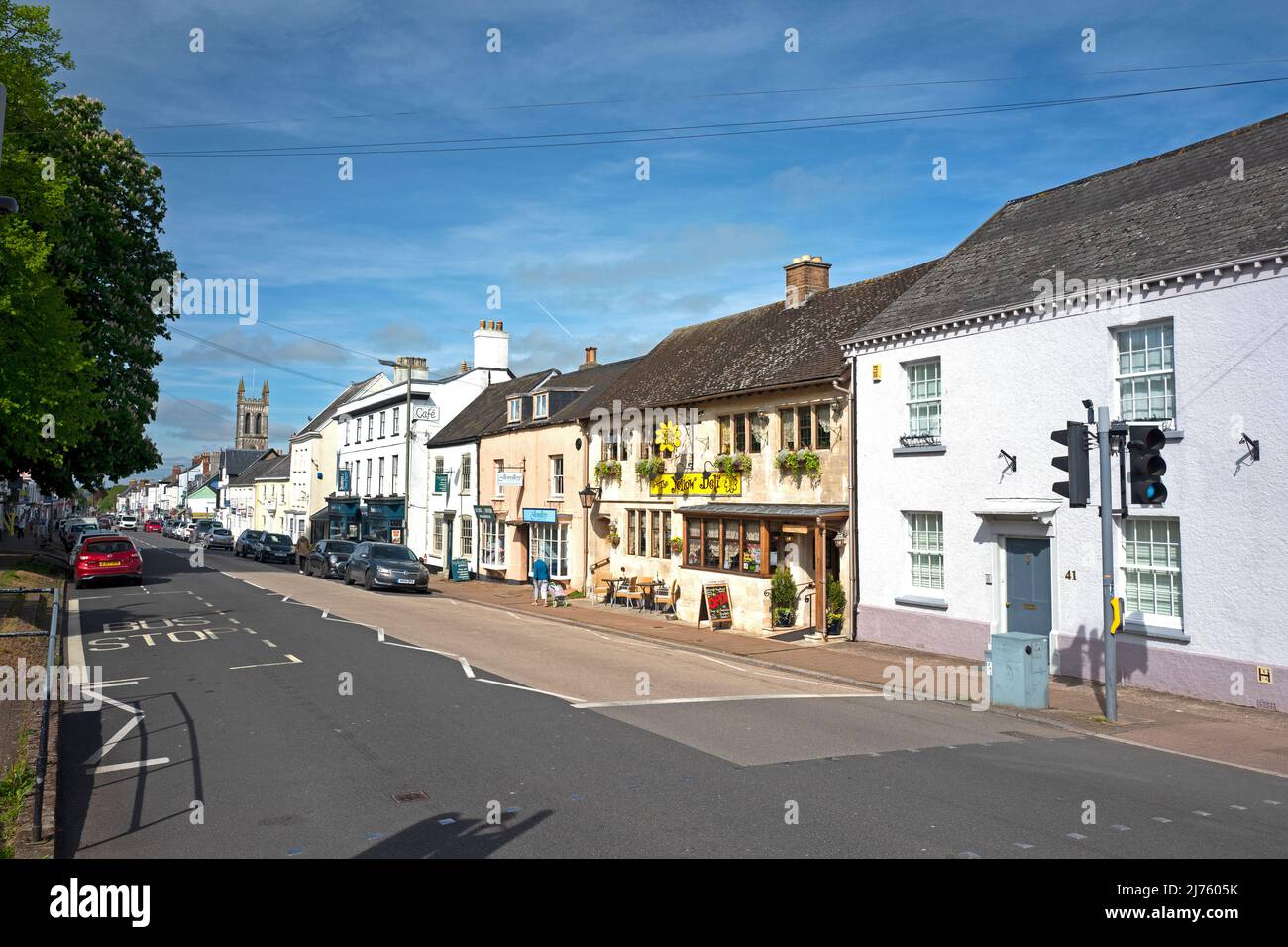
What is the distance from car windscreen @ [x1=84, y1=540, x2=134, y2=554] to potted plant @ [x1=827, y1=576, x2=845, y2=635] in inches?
884

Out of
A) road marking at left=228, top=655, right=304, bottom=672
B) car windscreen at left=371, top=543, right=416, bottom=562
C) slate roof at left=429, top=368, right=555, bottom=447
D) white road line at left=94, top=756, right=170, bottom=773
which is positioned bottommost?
road marking at left=228, top=655, right=304, bottom=672

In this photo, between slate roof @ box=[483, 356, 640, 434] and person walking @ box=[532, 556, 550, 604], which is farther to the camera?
slate roof @ box=[483, 356, 640, 434]

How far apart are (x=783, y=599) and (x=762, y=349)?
722 centimetres

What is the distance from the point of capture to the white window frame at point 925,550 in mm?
17625

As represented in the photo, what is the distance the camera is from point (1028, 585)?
624 inches

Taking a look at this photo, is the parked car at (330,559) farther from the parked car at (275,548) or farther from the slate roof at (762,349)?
the slate roof at (762,349)

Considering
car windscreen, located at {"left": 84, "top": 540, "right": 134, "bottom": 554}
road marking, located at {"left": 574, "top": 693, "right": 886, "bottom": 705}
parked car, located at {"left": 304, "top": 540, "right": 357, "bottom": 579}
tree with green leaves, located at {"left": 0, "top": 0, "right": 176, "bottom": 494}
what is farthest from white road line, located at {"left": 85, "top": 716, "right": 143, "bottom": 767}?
parked car, located at {"left": 304, "top": 540, "right": 357, "bottom": 579}

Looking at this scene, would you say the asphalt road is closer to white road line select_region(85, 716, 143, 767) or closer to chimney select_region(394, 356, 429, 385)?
white road line select_region(85, 716, 143, 767)

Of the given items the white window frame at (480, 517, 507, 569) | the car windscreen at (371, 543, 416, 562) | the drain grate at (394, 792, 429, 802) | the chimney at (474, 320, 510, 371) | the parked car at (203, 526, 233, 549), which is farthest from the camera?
the parked car at (203, 526, 233, 549)

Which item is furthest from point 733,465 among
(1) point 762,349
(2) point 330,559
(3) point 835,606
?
(2) point 330,559

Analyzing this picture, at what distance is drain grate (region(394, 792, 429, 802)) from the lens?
772 cm

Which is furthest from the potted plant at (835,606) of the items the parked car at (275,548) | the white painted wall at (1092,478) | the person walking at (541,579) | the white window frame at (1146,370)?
the parked car at (275,548)

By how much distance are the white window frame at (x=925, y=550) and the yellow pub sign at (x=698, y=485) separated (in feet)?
17.6

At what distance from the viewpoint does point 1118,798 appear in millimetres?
8227
